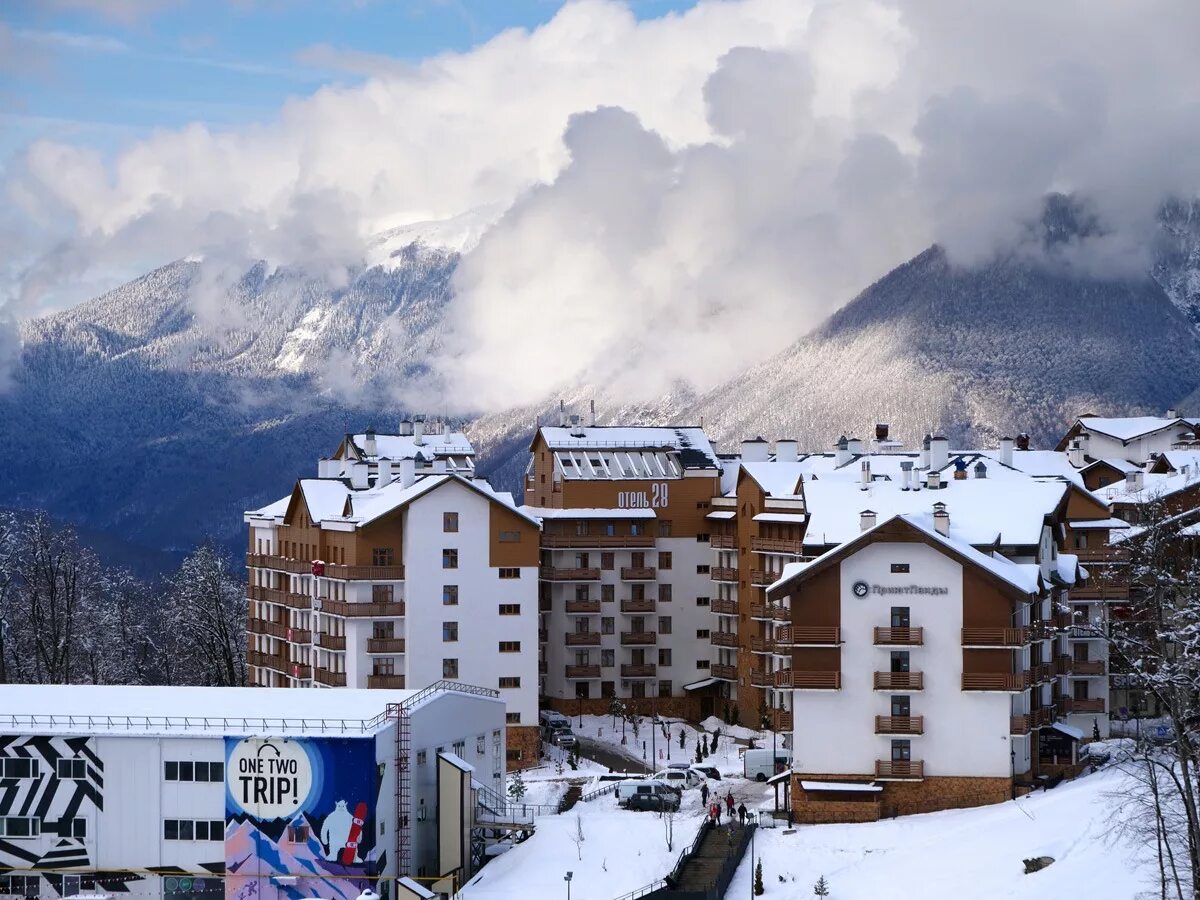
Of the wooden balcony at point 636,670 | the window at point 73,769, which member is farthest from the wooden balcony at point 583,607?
the window at point 73,769

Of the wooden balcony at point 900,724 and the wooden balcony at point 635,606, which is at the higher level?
the wooden balcony at point 635,606

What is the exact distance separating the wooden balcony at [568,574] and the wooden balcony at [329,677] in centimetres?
1556

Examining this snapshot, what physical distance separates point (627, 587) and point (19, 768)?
163 feet

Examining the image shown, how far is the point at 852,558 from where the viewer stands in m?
84.9

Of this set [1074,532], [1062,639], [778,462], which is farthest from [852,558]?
[778,462]

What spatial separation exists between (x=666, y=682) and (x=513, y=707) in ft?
56.6

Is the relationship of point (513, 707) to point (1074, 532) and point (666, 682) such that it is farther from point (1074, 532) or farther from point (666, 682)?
point (1074, 532)

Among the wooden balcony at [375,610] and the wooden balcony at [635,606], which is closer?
the wooden balcony at [375,610]

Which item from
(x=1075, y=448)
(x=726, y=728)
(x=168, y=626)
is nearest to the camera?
(x=726, y=728)

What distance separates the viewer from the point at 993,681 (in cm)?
8325

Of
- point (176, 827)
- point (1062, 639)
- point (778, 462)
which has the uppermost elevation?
point (778, 462)

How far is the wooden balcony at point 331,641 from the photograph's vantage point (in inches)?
4267

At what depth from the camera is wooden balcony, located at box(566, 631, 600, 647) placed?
120 metres

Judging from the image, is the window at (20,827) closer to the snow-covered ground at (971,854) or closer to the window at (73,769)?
the window at (73,769)
